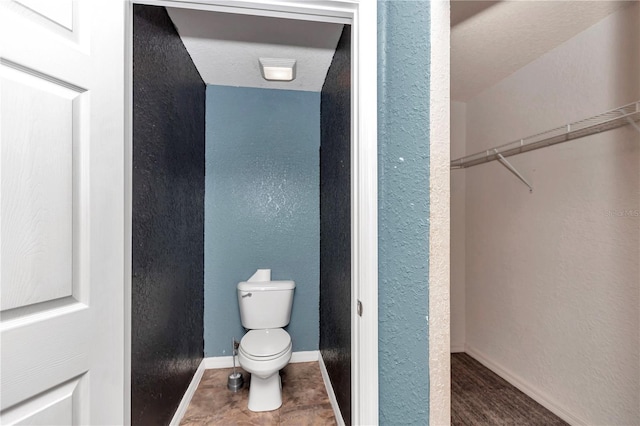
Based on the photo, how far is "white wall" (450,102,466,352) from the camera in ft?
8.71

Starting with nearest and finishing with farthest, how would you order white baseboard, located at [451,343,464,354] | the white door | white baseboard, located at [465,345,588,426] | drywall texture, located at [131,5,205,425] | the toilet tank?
the white door < drywall texture, located at [131,5,205,425] < white baseboard, located at [465,345,588,426] < the toilet tank < white baseboard, located at [451,343,464,354]

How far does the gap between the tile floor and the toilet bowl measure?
0.06m

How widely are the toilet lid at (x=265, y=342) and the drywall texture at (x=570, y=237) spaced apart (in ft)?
5.44

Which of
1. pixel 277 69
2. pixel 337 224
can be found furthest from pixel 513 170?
pixel 277 69

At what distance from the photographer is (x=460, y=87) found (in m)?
2.41

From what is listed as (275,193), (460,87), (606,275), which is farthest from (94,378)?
(460,87)

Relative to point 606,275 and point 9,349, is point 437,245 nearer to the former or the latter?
point 9,349

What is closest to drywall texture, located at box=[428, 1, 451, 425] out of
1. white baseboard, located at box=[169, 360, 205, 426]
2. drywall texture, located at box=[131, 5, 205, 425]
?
drywall texture, located at box=[131, 5, 205, 425]

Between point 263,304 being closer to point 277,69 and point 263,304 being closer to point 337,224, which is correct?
point 337,224

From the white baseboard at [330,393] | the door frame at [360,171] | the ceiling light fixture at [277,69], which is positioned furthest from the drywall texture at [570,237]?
the ceiling light fixture at [277,69]

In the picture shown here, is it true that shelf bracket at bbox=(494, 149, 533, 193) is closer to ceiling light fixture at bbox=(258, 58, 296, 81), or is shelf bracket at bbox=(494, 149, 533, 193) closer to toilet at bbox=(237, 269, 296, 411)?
ceiling light fixture at bbox=(258, 58, 296, 81)

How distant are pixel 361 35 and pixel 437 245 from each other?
0.78 m

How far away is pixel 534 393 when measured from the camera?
1910 mm

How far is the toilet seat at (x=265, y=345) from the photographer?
69.2 inches
